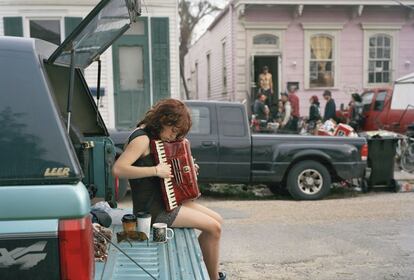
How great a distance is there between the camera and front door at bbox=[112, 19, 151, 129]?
12.0 metres

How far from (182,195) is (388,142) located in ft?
21.6

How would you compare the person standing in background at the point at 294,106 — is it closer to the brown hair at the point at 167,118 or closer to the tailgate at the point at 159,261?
the brown hair at the point at 167,118

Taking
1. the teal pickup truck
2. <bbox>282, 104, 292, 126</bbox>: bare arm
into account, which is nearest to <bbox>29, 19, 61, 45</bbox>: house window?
<bbox>282, 104, 292, 126</bbox>: bare arm

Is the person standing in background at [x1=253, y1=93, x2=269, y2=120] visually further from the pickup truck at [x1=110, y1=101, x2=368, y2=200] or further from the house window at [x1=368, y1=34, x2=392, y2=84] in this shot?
the pickup truck at [x1=110, y1=101, x2=368, y2=200]

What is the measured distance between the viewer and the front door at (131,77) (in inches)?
473

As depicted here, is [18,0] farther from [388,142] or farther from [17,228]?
[17,228]

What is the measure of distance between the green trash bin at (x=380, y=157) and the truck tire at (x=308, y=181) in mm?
1118

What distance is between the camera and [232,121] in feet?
27.4

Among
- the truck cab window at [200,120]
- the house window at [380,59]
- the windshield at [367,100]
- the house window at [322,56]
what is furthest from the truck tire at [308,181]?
the house window at [380,59]

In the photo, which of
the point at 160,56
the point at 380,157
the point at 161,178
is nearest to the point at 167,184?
the point at 161,178

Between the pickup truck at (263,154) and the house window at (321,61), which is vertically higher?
the house window at (321,61)

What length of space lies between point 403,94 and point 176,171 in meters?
11.3

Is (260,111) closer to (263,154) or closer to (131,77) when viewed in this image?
(131,77)

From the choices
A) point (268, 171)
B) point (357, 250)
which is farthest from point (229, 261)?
point (268, 171)
